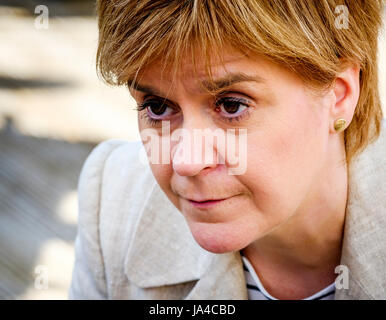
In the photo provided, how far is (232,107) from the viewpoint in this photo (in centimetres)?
121

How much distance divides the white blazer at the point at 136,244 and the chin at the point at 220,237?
32cm

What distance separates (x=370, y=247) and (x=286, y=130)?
443 mm

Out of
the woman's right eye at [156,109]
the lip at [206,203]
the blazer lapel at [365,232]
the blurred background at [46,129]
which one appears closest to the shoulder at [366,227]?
the blazer lapel at [365,232]

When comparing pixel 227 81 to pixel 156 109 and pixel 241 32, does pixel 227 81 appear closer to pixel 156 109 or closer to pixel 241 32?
pixel 241 32

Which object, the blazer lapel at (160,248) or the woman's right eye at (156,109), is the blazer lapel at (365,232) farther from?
the woman's right eye at (156,109)

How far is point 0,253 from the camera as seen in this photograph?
2.75 m

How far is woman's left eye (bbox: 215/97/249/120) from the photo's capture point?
47.2 inches

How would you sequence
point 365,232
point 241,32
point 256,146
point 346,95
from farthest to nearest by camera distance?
point 365,232 → point 346,95 → point 256,146 → point 241,32

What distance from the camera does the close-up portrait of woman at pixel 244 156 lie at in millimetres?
1157

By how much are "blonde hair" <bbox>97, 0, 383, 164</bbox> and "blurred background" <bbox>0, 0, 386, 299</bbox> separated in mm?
1085

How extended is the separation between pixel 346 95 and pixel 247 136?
0.28 m

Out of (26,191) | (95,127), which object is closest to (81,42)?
(95,127)

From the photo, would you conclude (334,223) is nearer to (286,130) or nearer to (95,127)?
(286,130)

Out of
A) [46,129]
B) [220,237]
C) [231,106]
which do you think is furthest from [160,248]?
[46,129]
